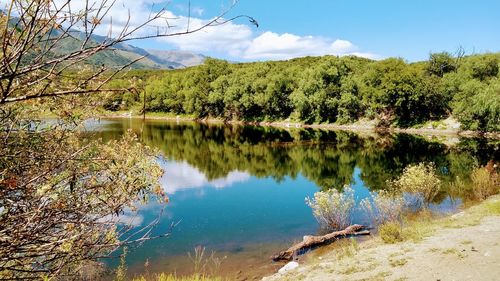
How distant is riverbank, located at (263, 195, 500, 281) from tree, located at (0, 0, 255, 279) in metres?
9.67

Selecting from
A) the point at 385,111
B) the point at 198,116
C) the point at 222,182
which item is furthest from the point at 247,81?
the point at 222,182

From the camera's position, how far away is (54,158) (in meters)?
5.07

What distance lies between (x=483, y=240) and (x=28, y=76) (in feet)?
53.4

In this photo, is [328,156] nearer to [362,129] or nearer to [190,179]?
[190,179]

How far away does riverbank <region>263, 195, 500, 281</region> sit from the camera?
1263 centimetres

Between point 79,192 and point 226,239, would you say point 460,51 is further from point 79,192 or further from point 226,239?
point 79,192

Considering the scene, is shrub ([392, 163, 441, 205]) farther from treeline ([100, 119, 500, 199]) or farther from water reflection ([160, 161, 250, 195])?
water reflection ([160, 161, 250, 195])

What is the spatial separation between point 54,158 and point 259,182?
37.4m

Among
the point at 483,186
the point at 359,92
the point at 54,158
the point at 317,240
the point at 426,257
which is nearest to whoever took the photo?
the point at 54,158

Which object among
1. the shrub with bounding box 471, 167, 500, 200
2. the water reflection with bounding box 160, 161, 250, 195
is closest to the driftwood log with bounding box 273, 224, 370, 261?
the shrub with bounding box 471, 167, 500, 200

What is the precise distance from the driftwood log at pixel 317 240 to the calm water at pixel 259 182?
94 cm

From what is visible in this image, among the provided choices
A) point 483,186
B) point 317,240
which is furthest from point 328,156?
point 317,240

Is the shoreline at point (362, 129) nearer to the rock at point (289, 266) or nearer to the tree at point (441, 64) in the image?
the tree at point (441, 64)

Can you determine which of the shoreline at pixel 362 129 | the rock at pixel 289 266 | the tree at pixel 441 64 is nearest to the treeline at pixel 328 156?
the shoreline at pixel 362 129
